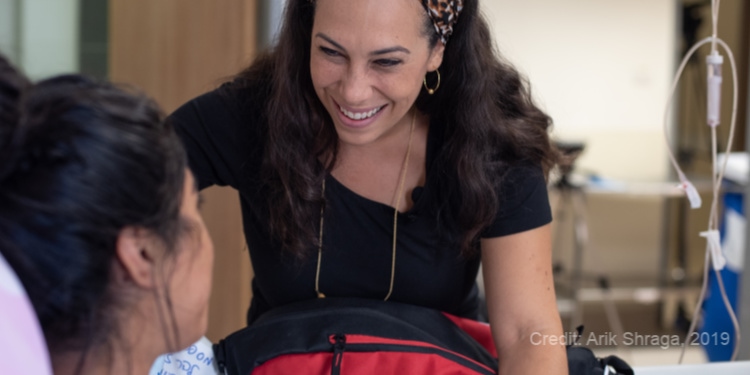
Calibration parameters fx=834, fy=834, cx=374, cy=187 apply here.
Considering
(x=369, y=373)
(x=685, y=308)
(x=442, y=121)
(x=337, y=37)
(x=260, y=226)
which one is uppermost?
(x=337, y=37)

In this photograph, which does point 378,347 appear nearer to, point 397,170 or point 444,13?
point 397,170

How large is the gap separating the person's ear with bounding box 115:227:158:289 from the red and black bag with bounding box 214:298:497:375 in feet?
1.11

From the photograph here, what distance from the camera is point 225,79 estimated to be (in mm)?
1415

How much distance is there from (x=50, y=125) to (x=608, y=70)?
3463 millimetres

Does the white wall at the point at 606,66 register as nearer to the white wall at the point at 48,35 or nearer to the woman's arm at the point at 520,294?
the white wall at the point at 48,35

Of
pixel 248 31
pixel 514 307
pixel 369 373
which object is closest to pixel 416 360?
pixel 369 373

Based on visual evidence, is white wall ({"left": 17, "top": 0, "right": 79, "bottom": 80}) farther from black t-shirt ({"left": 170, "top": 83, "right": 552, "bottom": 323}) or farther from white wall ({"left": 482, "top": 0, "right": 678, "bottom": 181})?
white wall ({"left": 482, "top": 0, "right": 678, "bottom": 181})

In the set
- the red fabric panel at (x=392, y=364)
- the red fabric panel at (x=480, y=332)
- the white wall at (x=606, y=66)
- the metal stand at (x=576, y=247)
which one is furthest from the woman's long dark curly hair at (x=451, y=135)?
the white wall at (x=606, y=66)

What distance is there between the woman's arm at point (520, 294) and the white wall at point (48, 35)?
1500 millimetres

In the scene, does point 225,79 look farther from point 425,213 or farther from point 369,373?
point 369,373

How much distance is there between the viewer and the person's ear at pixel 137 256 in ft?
2.40

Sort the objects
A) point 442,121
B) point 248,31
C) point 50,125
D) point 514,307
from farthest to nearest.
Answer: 1. point 248,31
2. point 442,121
3. point 514,307
4. point 50,125

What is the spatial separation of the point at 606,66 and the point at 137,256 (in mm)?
3411

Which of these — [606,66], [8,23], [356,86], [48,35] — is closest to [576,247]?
[606,66]
